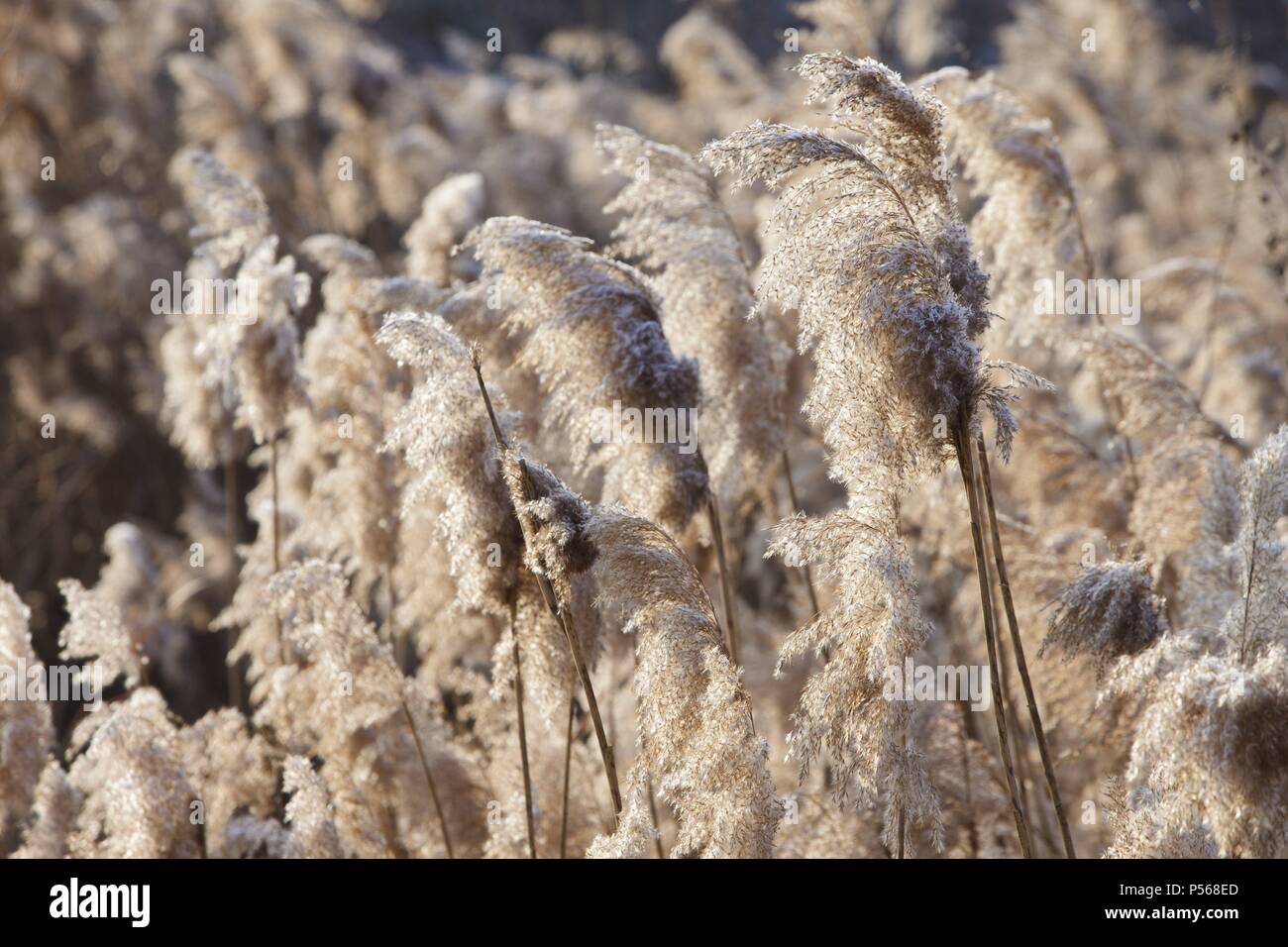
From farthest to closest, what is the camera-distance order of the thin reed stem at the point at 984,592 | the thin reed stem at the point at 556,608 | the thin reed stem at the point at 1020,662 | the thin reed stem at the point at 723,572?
the thin reed stem at the point at 723,572
the thin reed stem at the point at 556,608
the thin reed stem at the point at 1020,662
the thin reed stem at the point at 984,592

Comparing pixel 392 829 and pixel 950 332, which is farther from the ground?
pixel 950 332

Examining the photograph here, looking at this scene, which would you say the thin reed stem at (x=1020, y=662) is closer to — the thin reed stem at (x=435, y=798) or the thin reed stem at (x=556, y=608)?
the thin reed stem at (x=556, y=608)

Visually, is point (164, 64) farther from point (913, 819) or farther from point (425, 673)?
point (913, 819)

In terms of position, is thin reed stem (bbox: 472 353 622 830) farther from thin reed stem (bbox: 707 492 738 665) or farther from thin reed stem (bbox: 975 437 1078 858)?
thin reed stem (bbox: 975 437 1078 858)

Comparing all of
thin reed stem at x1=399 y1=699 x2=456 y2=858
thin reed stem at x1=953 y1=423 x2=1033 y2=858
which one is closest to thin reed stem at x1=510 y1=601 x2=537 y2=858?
thin reed stem at x1=399 y1=699 x2=456 y2=858

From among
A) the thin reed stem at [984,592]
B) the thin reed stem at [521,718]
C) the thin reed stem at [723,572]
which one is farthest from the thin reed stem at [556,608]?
the thin reed stem at [984,592]

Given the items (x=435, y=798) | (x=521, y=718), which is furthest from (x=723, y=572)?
(x=435, y=798)

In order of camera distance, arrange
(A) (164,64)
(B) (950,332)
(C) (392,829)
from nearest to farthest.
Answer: (B) (950,332), (C) (392,829), (A) (164,64)

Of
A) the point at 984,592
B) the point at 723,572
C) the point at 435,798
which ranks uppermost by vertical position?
the point at 723,572

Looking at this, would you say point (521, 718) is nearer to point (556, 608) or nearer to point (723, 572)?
point (556, 608)

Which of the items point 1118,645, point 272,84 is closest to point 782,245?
point 1118,645

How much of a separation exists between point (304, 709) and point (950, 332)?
106 inches
